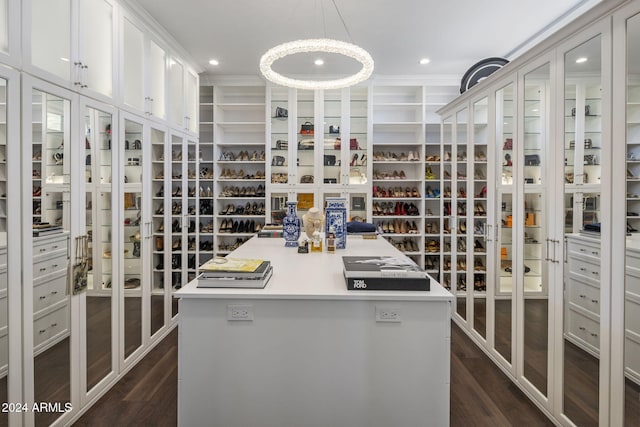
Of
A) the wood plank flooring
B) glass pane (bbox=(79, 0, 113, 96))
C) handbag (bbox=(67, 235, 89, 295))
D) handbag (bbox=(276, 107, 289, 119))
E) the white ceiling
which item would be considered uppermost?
the white ceiling

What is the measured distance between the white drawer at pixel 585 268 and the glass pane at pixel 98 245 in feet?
9.50

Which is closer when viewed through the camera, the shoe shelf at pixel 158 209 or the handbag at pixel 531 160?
the handbag at pixel 531 160

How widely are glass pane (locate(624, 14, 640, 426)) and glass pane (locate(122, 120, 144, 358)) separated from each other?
3.04 m

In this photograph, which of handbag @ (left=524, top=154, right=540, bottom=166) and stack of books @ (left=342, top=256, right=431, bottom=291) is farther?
handbag @ (left=524, top=154, right=540, bottom=166)

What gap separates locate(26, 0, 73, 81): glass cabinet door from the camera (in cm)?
163

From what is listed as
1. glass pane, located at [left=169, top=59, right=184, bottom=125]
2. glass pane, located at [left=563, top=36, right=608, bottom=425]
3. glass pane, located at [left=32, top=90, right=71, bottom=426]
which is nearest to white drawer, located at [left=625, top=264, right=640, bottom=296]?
glass pane, located at [left=563, top=36, right=608, bottom=425]

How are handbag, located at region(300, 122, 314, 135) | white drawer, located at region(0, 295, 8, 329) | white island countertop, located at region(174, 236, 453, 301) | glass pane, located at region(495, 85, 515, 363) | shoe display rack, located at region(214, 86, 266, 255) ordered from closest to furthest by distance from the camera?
white island countertop, located at region(174, 236, 453, 301)
white drawer, located at region(0, 295, 8, 329)
glass pane, located at region(495, 85, 515, 363)
handbag, located at region(300, 122, 314, 135)
shoe display rack, located at region(214, 86, 266, 255)

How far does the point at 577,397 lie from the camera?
1718 mm

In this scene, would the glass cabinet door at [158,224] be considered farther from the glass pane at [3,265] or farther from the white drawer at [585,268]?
the white drawer at [585,268]

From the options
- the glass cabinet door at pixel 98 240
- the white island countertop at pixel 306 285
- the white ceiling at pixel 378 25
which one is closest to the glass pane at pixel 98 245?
the glass cabinet door at pixel 98 240

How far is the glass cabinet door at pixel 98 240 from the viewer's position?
2037mm

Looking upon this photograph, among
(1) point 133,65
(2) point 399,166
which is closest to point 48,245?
(1) point 133,65

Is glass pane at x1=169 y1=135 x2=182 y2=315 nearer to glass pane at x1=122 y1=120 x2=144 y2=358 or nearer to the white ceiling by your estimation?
glass pane at x1=122 y1=120 x2=144 y2=358

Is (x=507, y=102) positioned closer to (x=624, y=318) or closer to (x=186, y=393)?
(x=624, y=318)
